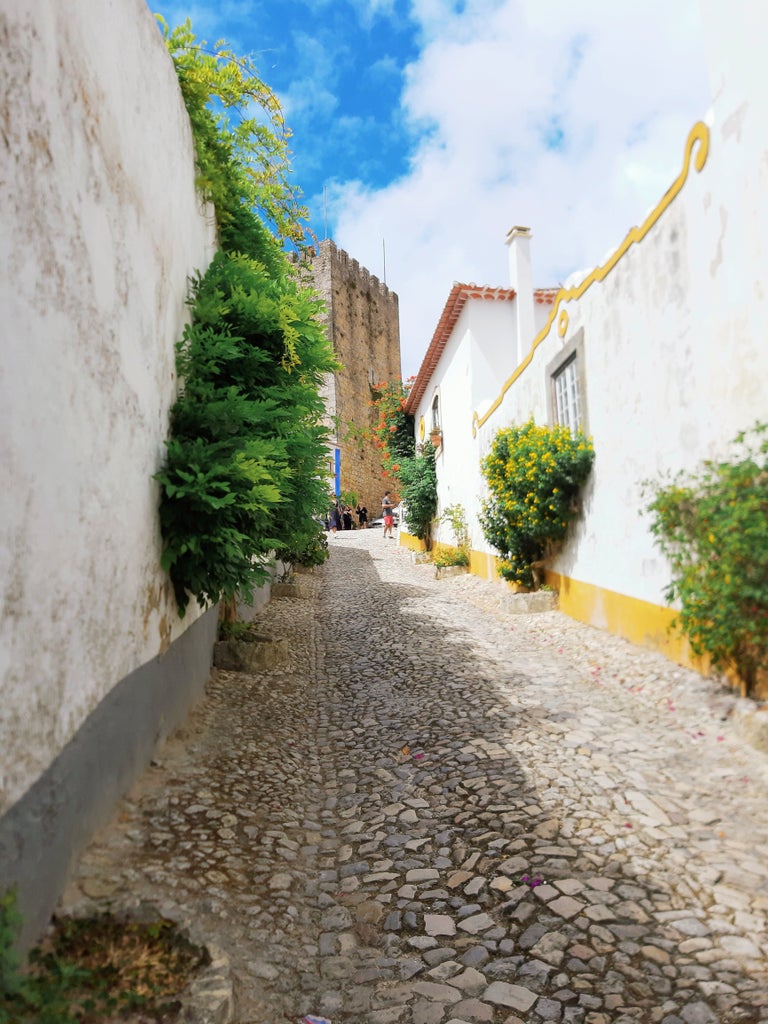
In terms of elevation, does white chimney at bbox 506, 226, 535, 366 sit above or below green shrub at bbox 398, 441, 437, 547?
above

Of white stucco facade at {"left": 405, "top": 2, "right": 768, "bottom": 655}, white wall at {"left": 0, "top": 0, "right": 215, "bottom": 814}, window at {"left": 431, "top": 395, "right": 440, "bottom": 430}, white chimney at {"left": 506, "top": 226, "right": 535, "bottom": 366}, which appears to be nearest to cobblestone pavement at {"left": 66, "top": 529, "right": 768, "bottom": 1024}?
white wall at {"left": 0, "top": 0, "right": 215, "bottom": 814}

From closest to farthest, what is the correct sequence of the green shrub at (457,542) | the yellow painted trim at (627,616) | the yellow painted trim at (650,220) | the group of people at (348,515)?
the yellow painted trim at (650,220), the yellow painted trim at (627,616), the green shrub at (457,542), the group of people at (348,515)

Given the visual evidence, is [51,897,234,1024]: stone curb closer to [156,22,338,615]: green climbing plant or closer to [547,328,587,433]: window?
[156,22,338,615]: green climbing plant

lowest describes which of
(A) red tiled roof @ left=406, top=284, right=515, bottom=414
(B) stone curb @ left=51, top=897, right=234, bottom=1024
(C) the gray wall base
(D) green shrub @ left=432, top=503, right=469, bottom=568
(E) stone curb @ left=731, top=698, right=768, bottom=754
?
(B) stone curb @ left=51, top=897, right=234, bottom=1024

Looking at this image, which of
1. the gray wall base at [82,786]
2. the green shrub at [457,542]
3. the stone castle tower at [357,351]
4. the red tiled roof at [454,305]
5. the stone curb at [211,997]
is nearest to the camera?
the stone curb at [211,997]

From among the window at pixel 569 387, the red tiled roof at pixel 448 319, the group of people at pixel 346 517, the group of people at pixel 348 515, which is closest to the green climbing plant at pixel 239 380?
the window at pixel 569 387

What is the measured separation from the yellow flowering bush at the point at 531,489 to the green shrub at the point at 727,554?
2.39 metres

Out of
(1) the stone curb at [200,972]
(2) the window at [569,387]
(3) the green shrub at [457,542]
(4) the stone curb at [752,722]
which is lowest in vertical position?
(1) the stone curb at [200,972]

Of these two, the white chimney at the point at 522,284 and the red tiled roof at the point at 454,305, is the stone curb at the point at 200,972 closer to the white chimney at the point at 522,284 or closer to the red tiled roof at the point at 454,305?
the white chimney at the point at 522,284

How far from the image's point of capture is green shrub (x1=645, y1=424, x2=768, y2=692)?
3619 mm

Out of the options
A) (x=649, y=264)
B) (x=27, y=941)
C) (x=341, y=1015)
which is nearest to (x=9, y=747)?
(x=27, y=941)

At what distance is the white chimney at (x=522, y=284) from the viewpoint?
38.3ft

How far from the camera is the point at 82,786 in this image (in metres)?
2.53

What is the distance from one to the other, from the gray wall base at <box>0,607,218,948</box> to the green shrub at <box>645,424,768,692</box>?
3126mm
